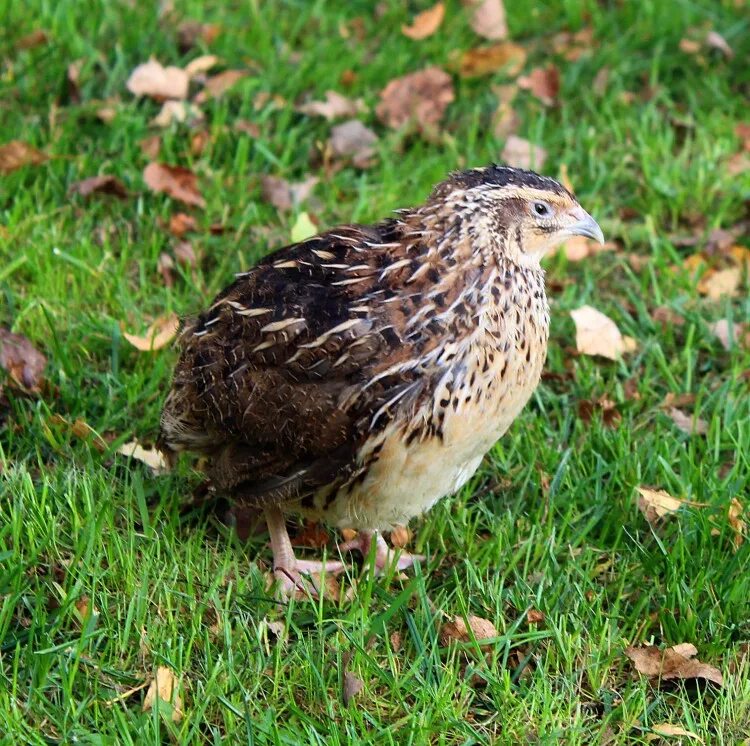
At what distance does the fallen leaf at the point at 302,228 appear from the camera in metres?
5.68

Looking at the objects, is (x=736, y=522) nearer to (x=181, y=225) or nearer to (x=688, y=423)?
(x=688, y=423)

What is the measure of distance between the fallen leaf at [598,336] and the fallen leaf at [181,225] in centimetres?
177

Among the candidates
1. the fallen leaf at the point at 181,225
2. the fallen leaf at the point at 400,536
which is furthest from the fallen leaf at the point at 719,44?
the fallen leaf at the point at 400,536

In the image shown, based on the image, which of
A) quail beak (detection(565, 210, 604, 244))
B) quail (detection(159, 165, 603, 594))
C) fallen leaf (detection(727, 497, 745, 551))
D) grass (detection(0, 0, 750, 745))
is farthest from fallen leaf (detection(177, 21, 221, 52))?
fallen leaf (detection(727, 497, 745, 551))

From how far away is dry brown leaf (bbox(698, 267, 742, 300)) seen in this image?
5859 millimetres

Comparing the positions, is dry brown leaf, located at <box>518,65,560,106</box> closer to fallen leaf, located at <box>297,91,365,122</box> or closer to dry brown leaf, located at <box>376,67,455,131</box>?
dry brown leaf, located at <box>376,67,455,131</box>

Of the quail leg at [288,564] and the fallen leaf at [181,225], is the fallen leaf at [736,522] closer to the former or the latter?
the quail leg at [288,564]

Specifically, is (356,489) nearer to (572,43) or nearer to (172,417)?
(172,417)

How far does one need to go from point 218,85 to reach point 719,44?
2.92 meters

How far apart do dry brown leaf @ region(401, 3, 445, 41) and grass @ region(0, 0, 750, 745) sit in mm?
110

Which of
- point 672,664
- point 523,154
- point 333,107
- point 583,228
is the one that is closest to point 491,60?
point 523,154

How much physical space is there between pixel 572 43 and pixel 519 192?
3.59 metres

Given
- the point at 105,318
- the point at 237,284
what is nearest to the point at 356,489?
the point at 237,284

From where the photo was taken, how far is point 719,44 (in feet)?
23.9
